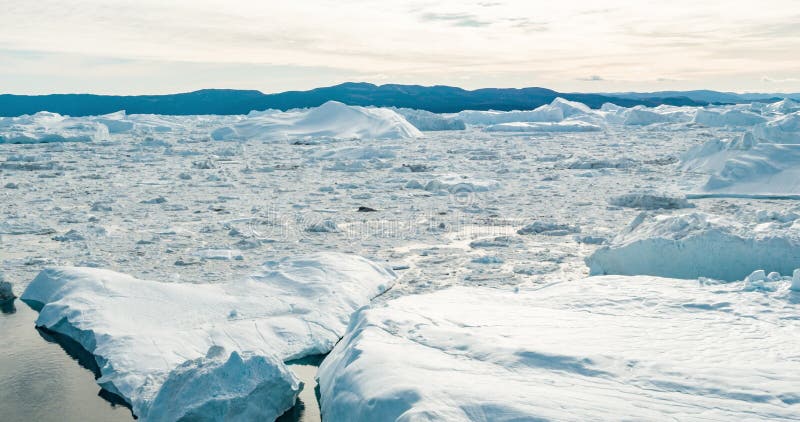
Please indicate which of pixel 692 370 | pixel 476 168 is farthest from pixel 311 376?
pixel 476 168

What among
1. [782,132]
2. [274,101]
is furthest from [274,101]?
[782,132]

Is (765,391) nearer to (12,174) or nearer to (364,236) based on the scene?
(364,236)

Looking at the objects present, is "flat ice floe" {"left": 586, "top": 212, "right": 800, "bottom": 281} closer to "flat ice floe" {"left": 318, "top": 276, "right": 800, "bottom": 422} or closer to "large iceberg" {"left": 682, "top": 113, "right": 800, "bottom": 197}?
"flat ice floe" {"left": 318, "top": 276, "right": 800, "bottom": 422}

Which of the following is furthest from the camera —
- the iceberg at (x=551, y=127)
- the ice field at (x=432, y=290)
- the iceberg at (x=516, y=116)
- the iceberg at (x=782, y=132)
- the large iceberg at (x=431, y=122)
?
the iceberg at (x=516, y=116)

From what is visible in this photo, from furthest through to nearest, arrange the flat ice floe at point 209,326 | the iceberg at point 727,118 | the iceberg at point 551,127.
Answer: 1. the iceberg at point 551,127
2. the iceberg at point 727,118
3. the flat ice floe at point 209,326

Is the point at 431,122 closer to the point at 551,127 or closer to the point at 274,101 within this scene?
the point at 551,127

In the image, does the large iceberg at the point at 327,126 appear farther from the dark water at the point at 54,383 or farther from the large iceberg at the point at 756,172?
the dark water at the point at 54,383

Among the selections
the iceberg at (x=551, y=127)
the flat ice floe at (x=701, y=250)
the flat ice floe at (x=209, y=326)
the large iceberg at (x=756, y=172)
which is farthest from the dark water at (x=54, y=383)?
the iceberg at (x=551, y=127)
